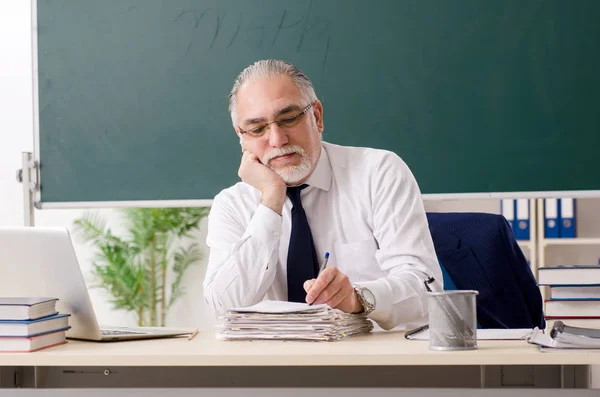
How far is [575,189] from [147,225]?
9.97 ft

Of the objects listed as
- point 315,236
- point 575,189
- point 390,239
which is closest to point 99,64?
point 315,236

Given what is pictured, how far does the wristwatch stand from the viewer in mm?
1549

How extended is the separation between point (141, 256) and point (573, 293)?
383cm

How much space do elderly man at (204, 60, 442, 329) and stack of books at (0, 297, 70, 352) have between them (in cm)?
50

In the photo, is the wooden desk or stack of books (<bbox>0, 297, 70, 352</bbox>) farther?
stack of books (<bbox>0, 297, 70, 352</bbox>)

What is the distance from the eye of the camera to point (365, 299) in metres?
1.55

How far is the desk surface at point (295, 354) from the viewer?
1158mm

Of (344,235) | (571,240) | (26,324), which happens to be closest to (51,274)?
(26,324)

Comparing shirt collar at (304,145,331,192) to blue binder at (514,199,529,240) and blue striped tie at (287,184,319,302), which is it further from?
blue binder at (514,199,529,240)

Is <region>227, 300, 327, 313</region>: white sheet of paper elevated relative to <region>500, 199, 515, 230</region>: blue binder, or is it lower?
lower

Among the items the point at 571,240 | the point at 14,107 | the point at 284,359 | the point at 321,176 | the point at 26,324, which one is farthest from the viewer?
the point at 14,107

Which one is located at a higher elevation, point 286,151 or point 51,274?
point 286,151

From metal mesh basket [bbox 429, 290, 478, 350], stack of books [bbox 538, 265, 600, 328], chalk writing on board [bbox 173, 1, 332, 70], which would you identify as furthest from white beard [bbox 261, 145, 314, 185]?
metal mesh basket [bbox 429, 290, 478, 350]

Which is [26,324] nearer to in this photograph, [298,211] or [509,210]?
[298,211]
